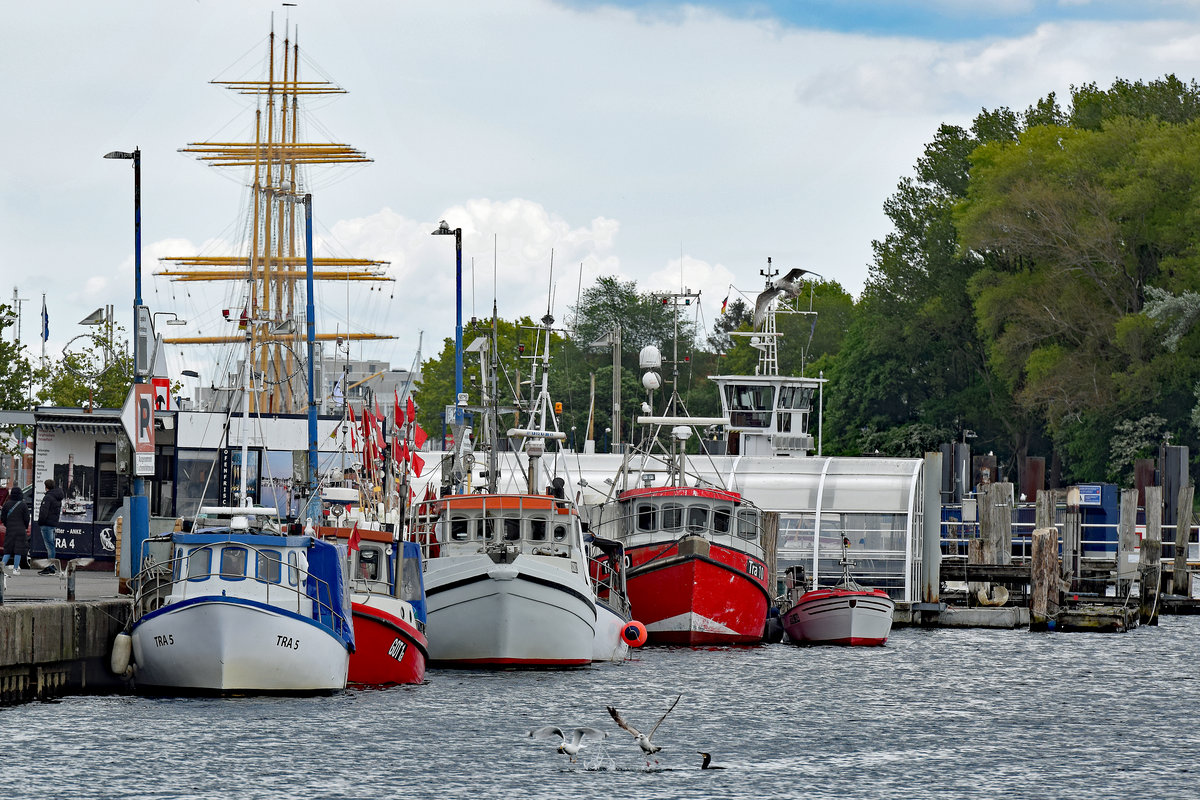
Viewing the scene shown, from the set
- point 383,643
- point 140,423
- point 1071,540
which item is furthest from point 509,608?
point 1071,540

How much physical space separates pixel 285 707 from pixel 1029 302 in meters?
62.3

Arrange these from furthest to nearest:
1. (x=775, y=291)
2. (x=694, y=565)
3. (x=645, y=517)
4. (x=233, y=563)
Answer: (x=775, y=291) < (x=645, y=517) < (x=694, y=565) < (x=233, y=563)

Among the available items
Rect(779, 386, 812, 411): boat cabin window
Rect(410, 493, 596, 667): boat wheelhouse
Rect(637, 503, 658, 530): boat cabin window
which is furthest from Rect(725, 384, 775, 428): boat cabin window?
Rect(410, 493, 596, 667): boat wheelhouse

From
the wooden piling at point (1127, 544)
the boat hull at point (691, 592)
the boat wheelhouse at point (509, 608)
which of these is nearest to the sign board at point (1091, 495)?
the wooden piling at point (1127, 544)

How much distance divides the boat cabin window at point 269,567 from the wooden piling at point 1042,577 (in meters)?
28.0

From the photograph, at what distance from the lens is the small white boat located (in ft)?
100

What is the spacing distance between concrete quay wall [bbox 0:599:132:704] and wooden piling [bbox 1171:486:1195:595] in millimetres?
38357

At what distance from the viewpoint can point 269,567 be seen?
3159cm

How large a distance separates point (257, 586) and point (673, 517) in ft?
57.0

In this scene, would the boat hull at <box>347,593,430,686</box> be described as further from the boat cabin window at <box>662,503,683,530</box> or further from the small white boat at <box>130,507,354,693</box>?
the boat cabin window at <box>662,503,683,530</box>

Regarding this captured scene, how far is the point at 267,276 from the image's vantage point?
307 feet

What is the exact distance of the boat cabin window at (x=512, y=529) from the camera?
40719 mm

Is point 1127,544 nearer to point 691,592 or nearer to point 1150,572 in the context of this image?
point 1150,572

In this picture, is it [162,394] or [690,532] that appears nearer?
[690,532]
